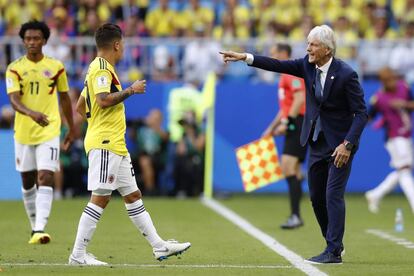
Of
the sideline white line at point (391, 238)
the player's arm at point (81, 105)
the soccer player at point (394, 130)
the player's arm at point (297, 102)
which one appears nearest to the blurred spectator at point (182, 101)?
the soccer player at point (394, 130)

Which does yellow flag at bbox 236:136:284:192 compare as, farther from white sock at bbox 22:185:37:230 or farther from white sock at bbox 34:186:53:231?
white sock at bbox 34:186:53:231

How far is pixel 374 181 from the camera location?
67.4 feet

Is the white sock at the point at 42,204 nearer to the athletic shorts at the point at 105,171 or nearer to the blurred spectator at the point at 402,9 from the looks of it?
the athletic shorts at the point at 105,171

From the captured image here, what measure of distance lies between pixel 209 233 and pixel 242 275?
4.33 m

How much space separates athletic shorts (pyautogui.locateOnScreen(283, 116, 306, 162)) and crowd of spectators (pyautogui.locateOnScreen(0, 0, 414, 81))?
680 cm

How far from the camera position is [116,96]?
8680 millimetres

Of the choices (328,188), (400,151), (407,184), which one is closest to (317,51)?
(328,188)

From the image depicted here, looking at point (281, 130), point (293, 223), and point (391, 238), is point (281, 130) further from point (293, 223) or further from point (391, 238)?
point (391, 238)

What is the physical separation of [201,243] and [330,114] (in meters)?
2.72

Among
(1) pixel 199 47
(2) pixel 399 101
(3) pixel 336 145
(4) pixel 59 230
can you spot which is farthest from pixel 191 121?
(3) pixel 336 145

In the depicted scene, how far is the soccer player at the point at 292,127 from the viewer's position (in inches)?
530

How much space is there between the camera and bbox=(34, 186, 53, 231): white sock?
11.2 metres

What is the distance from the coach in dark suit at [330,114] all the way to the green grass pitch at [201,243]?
1.57 ft

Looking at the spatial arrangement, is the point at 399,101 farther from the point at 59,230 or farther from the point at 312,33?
the point at 312,33
